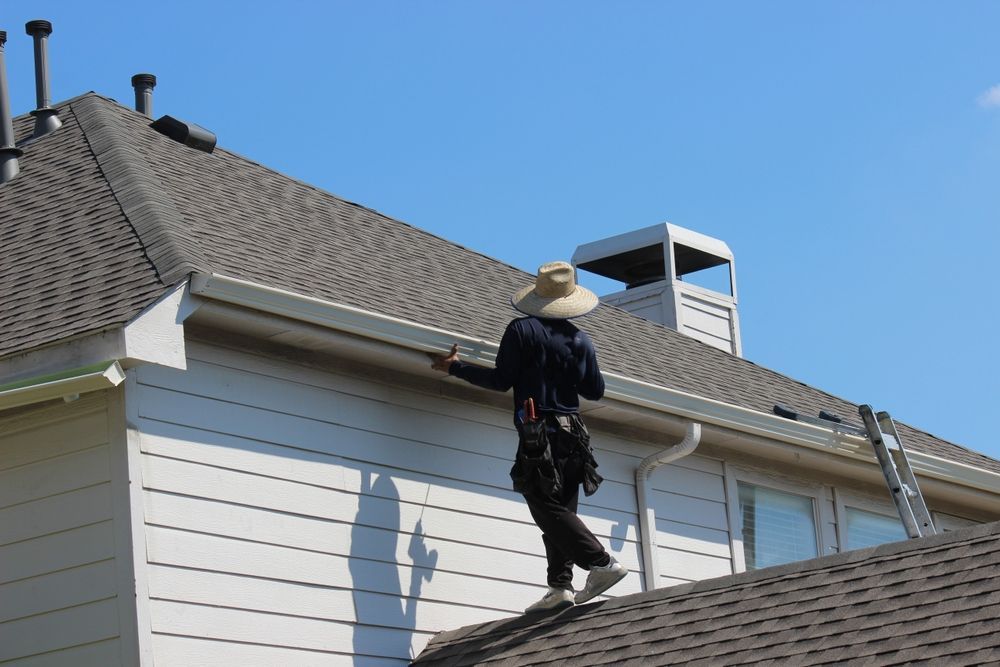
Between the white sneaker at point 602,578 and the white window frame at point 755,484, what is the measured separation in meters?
2.64

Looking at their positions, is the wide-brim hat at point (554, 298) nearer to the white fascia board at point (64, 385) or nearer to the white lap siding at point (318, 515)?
the white lap siding at point (318, 515)

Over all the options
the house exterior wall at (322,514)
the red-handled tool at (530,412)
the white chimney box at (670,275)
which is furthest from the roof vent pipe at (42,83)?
the white chimney box at (670,275)

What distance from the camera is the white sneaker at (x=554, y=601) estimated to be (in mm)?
8852

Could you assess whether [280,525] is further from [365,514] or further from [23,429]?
[23,429]

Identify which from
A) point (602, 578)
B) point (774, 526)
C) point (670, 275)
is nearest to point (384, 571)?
point (602, 578)

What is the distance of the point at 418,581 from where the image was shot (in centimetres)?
916

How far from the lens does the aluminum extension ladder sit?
36.3ft

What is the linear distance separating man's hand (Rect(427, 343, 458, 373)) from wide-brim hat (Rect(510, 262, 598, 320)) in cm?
44

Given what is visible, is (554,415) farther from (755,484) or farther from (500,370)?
(755,484)

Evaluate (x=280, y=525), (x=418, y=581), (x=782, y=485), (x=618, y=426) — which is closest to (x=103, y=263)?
(x=280, y=525)

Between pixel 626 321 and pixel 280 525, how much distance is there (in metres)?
6.22

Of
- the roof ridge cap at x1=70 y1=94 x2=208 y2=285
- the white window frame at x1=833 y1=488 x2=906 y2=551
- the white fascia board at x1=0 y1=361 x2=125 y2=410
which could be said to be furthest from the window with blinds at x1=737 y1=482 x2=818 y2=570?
the white fascia board at x1=0 y1=361 x2=125 y2=410

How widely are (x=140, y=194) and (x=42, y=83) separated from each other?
10.4ft

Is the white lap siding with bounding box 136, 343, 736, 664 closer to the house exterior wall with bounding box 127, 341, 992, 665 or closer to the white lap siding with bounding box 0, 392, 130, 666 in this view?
the house exterior wall with bounding box 127, 341, 992, 665
